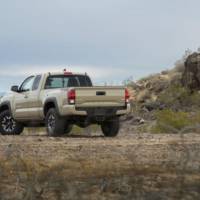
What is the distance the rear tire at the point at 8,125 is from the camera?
23.3 meters

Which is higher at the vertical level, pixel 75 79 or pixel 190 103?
pixel 75 79

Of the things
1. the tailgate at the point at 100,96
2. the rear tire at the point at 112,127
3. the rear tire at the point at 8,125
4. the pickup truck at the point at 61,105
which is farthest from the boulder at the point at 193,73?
the tailgate at the point at 100,96

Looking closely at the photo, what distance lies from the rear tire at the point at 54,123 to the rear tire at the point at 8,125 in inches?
97.4

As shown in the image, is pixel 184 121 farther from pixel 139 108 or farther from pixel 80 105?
pixel 139 108

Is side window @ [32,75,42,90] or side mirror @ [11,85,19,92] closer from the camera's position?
side window @ [32,75,42,90]

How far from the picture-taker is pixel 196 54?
132ft

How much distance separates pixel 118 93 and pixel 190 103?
1754 centimetres

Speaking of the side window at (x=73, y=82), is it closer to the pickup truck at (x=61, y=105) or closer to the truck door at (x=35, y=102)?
the pickup truck at (x=61, y=105)

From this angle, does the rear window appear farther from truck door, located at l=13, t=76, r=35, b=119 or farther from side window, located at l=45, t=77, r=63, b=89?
truck door, located at l=13, t=76, r=35, b=119

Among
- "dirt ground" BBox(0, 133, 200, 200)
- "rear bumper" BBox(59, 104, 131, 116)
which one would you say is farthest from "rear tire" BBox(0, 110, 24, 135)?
"dirt ground" BBox(0, 133, 200, 200)

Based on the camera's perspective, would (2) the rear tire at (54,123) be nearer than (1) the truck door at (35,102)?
Yes

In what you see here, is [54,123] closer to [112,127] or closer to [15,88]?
[112,127]

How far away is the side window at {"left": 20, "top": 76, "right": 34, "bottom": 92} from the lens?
22.6m

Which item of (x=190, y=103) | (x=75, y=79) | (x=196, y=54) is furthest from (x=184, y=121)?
(x=196, y=54)
